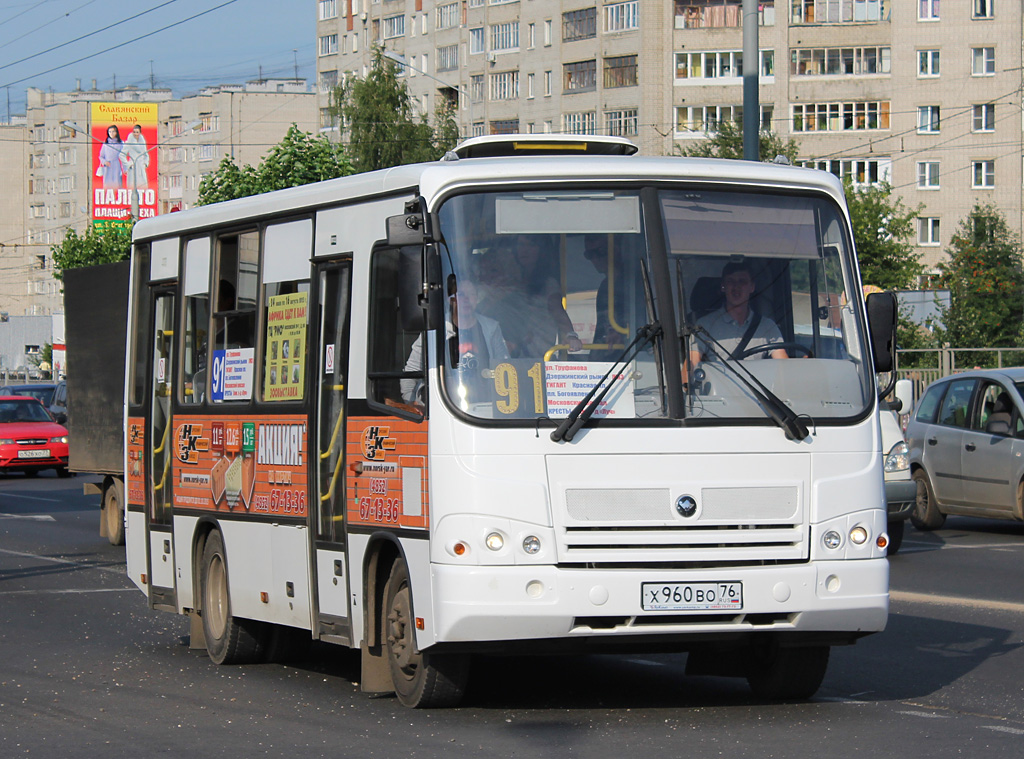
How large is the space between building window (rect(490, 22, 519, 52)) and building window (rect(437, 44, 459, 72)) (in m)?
3.40

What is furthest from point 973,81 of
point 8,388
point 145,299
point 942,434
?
point 145,299

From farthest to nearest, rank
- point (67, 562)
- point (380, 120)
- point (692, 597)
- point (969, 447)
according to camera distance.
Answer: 1. point (380, 120)
2. point (969, 447)
3. point (67, 562)
4. point (692, 597)

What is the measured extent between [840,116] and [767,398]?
80.2m

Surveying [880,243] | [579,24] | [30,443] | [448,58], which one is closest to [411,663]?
[30,443]

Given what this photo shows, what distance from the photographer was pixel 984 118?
280ft

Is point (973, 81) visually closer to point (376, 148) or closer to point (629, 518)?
point (376, 148)

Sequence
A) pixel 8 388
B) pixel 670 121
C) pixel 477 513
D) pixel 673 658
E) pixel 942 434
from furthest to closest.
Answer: pixel 670 121 → pixel 8 388 → pixel 942 434 → pixel 673 658 → pixel 477 513

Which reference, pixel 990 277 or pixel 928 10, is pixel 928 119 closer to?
pixel 928 10

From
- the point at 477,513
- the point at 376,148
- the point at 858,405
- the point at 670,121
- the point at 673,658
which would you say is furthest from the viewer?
the point at 670,121

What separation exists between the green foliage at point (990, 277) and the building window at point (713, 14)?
1503cm

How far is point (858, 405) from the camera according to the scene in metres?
8.52

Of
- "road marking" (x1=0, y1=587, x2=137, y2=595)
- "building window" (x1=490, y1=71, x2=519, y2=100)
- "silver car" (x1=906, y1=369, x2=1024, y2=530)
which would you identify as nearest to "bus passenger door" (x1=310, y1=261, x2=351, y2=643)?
"road marking" (x1=0, y1=587, x2=137, y2=595)

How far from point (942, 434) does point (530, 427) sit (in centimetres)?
1327

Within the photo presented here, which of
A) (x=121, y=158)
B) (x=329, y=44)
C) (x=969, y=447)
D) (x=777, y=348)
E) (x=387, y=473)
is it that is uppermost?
(x=329, y=44)
